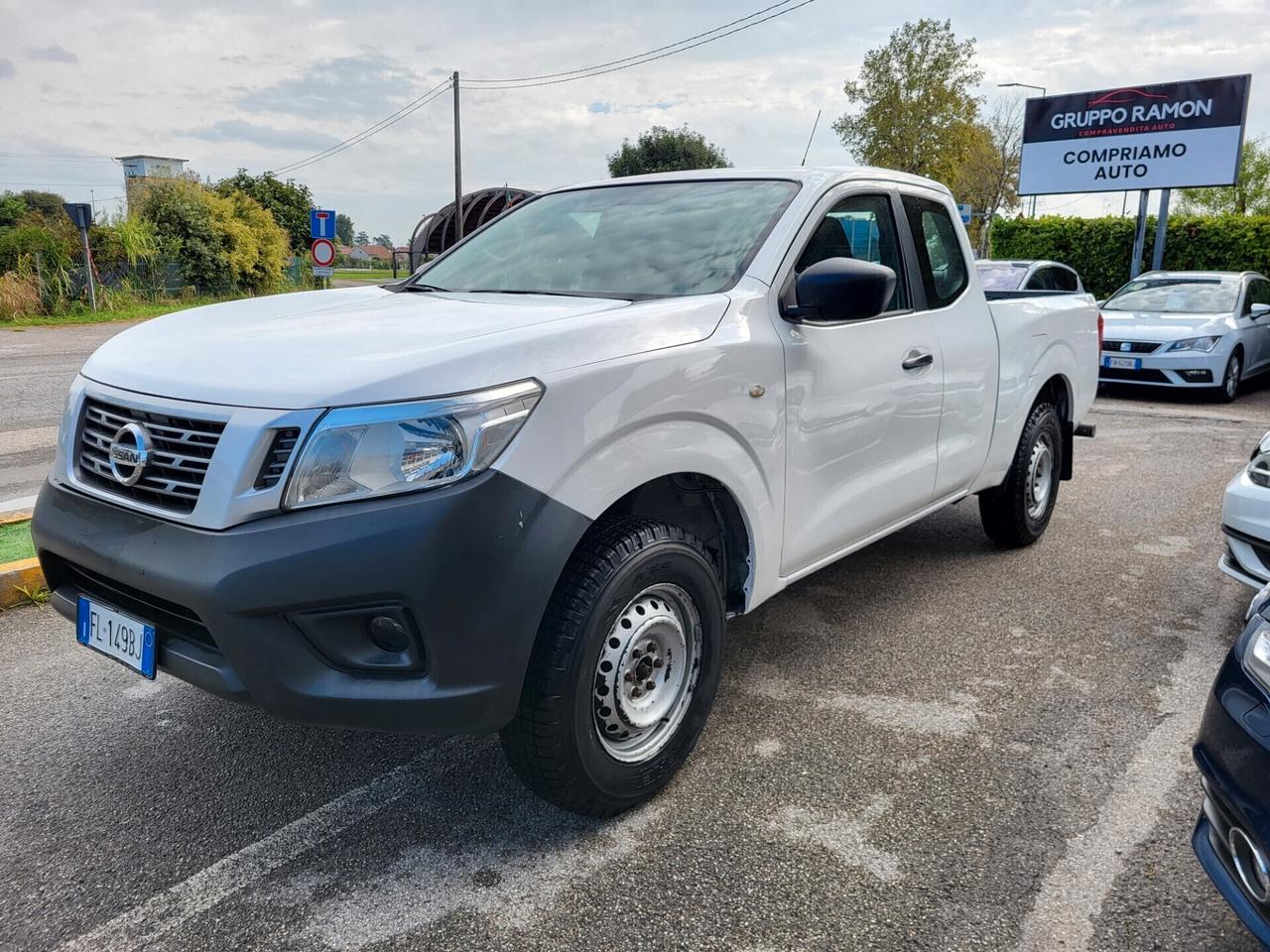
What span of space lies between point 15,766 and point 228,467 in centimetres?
151

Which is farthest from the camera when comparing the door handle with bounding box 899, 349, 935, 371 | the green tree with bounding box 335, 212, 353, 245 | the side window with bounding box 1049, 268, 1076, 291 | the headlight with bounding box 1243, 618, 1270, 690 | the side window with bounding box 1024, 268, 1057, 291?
the green tree with bounding box 335, 212, 353, 245

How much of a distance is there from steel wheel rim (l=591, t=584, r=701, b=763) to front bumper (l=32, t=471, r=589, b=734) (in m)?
0.33

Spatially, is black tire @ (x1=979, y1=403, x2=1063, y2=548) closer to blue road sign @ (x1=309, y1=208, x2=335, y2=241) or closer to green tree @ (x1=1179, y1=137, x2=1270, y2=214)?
blue road sign @ (x1=309, y1=208, x2=335, y2=241)

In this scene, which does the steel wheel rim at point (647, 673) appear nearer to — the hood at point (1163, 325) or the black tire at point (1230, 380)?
the hood at point (1163, 325)

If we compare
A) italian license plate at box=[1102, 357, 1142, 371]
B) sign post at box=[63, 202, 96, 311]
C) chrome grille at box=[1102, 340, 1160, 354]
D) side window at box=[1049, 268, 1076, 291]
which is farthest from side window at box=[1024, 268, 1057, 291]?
sign post at box=[63, 202, 96, 311]

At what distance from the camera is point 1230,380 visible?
35.7 feet

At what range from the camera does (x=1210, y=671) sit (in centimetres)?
361

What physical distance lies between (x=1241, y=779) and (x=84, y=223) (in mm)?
23549

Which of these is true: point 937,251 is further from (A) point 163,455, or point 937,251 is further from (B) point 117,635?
(B) point 117,635

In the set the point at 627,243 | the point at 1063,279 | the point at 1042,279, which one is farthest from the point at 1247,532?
the point at 1063,279

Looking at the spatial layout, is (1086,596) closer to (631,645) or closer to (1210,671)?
(1210,671)

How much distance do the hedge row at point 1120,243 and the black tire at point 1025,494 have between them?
17.5 meters

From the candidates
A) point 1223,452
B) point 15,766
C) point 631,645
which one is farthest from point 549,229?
point 1223,452

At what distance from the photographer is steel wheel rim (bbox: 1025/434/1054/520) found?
16.3 feet
